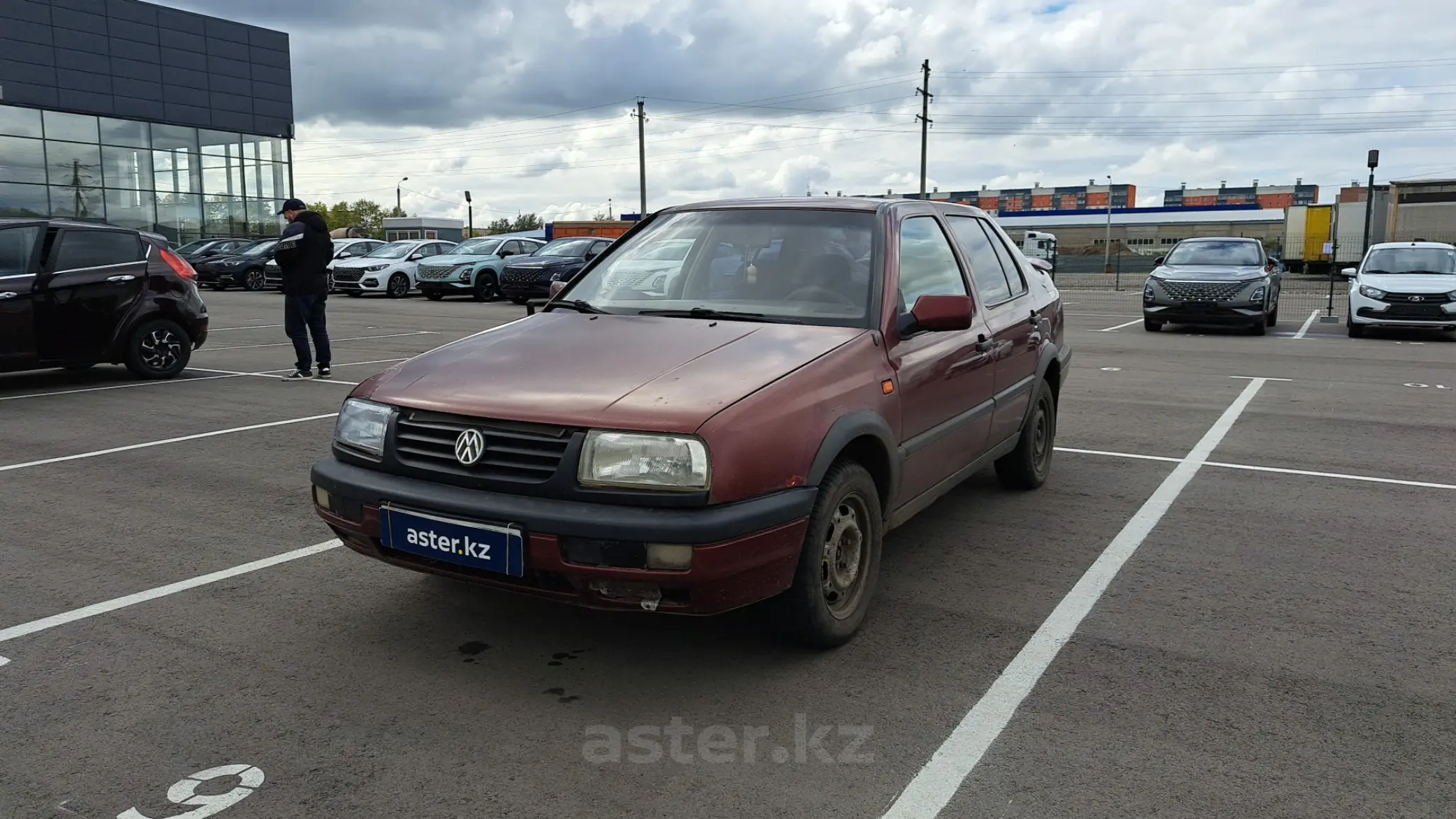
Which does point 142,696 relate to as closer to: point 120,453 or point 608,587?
point 608,587

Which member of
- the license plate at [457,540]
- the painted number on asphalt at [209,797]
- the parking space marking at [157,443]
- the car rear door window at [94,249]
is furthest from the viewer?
the car rear door window at [94,249]

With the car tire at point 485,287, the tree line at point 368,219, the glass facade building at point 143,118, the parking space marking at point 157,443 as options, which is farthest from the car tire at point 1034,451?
the tree line at point 368,219

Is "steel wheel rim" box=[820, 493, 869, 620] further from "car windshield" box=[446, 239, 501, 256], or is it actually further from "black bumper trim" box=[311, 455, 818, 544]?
"car windshield" box=[446, 239, 501, 256]

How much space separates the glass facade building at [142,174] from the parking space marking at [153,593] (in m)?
36.7

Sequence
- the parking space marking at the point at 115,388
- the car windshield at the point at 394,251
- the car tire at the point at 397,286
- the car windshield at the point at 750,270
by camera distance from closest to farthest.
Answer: the car windshield at the point at 750,270 < the parking space marking at the point at 115,388 < the car tire at the point at 397,286 < the car windshield at the point at 394,251

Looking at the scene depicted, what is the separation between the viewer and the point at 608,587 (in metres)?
3.23

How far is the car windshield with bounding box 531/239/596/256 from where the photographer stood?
80.8ft

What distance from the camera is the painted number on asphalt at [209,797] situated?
8.98ft

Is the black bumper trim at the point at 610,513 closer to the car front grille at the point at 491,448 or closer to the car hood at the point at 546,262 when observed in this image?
the car front grille at the point at 491,448

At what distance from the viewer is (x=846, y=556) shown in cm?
381

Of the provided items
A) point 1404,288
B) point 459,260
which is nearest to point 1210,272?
point 1404,288

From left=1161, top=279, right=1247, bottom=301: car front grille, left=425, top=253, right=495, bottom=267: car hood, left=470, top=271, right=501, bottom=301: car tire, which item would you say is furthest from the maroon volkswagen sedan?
left=425, top=253, right=495, bottom=267: car hood

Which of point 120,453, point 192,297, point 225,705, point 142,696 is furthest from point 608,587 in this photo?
point 192,297

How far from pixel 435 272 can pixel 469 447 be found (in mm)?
23263
